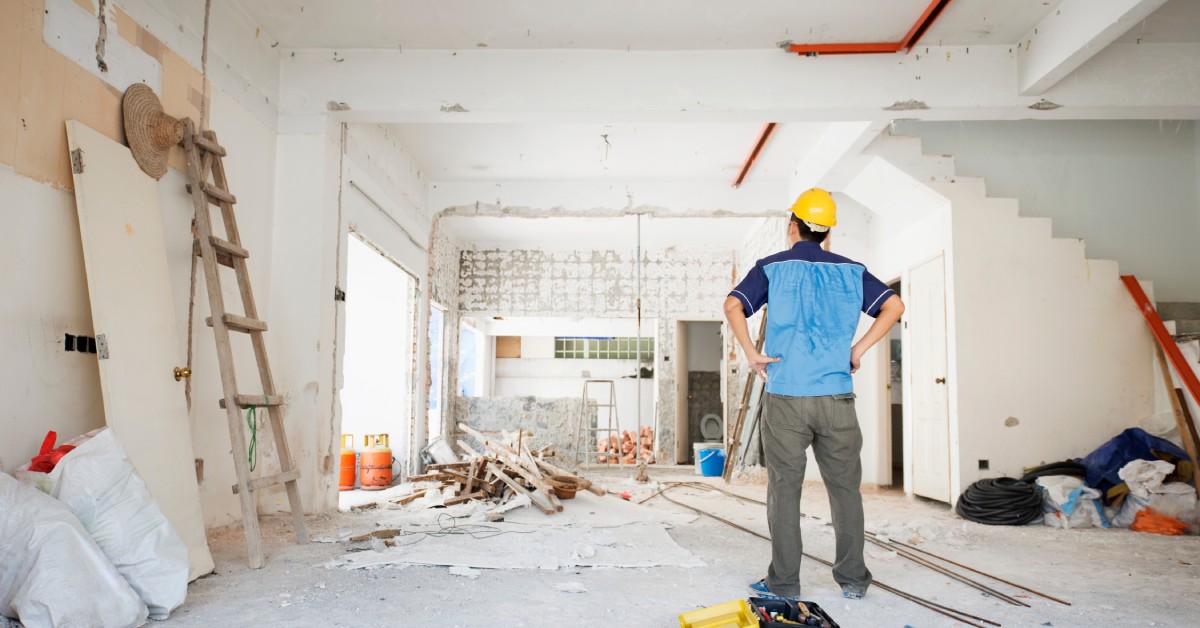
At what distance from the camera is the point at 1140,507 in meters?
5.21

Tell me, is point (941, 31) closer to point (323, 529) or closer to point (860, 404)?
point (860, 404)

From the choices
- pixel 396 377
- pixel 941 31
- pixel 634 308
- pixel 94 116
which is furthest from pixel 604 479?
pixel 94 116

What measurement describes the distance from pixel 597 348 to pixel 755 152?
11626mm

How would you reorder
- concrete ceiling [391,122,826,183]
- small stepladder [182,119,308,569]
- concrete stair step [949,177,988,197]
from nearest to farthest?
small stepladder [182,119,308,569], concrete stair step [949,177,988,197], concrete ceiling [391,122,826,183]

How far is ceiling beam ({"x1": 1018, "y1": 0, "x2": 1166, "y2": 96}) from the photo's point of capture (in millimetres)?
4039

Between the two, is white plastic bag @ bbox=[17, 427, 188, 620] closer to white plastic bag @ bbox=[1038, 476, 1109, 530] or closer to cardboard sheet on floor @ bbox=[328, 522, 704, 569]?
cardboard sheet on floor @ bbox=[328, 522, 704, 569]

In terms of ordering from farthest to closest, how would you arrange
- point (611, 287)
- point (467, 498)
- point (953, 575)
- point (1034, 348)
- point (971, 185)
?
1. point (611, 287)
2. point (971, 185)
3. point (1034, 348)
4. point (467, 498)
5. point (953, 575)

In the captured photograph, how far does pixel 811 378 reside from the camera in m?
2.98

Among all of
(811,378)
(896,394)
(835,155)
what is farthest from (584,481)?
(896,394)

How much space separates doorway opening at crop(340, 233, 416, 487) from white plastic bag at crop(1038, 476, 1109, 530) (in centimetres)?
609

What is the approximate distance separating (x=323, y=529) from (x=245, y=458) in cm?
119

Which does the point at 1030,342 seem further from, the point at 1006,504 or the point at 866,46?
the point at 866,46

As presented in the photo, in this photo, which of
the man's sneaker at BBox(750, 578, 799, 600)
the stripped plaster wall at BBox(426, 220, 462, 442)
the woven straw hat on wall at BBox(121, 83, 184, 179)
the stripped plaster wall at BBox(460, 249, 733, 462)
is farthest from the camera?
the stripped plaster wall at BBox(460, 249, 733, 462)

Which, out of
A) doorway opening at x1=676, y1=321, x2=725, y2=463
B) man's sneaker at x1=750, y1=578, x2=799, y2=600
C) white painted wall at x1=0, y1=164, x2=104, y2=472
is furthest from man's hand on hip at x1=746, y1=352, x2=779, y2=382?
doorway opening at x1=676, y1=321, x2=725, y2=463
